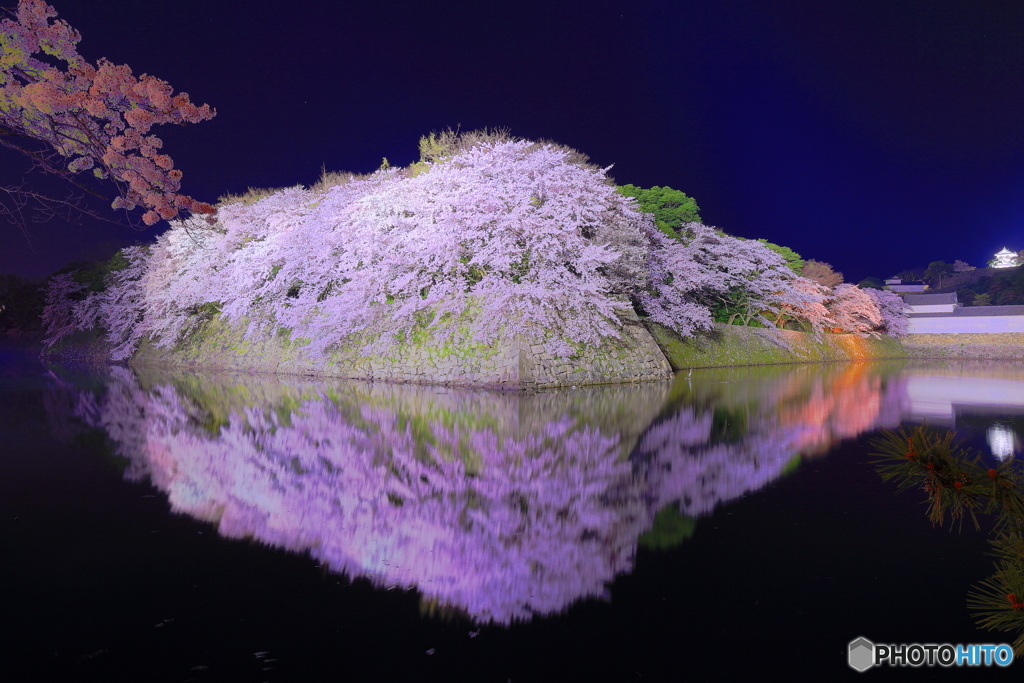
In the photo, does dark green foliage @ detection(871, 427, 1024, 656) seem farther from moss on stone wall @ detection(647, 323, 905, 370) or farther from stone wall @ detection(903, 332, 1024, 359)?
stone wall @ detection(903, 332, 1024, 359)

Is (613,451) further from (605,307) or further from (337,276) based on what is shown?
(337,276)

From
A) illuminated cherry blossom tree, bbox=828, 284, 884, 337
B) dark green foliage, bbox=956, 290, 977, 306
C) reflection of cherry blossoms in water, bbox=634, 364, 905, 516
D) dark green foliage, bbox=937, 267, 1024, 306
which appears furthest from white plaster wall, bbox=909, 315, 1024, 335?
reflection of cherry blossoms in water, bbox=634, 364, 905, 516

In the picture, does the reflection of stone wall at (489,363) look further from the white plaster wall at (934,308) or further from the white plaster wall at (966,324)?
the white plaster wall at (934,308)

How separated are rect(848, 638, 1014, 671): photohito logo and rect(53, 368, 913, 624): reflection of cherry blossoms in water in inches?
48.3

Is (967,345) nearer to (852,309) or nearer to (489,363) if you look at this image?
(852,309)

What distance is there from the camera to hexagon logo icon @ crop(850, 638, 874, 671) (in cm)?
255

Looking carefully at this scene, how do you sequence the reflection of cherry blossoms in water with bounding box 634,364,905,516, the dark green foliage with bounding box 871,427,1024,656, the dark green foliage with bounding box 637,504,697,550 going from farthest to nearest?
1. the reflection of cherry blossoms in water with bounding box 634,364,905,516
2. the dark green foliage with bounding box 637,504,697,550
3. the dark green foliage with bounding box 871,427,1024,656

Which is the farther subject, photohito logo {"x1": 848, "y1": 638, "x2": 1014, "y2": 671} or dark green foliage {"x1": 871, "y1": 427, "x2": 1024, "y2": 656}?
photohito logo {"x1": 848, "y1": 638, "x2": 1014, "y2": 671}

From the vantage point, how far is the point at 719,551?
12.4 feet

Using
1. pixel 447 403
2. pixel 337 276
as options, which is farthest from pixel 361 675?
pixel 337 276

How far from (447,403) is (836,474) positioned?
742cm

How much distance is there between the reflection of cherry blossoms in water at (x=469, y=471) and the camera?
3.60m

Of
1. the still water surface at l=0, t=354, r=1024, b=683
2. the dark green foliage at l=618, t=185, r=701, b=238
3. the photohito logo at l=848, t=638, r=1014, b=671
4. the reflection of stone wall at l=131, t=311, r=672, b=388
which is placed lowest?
the photohito logo at l=848, t=638, r=1014, b=671

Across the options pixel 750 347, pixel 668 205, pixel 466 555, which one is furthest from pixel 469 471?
pixel 668 205
